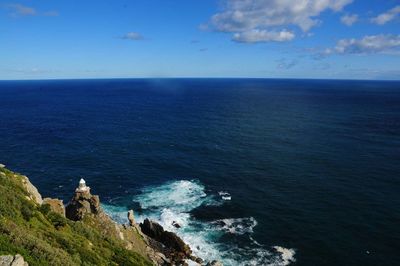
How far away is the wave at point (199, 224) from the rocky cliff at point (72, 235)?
5.60 meters

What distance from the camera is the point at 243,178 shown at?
91250 mm

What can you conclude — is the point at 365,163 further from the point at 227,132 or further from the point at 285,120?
the point at 285,120

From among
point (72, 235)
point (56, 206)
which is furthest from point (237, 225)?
point (72, 235)

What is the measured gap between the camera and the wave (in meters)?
58.4

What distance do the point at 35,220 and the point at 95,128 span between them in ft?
380

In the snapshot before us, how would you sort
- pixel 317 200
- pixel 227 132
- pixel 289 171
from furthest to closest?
pixel 227 132 → pixel 289 171 → pixel 317 200

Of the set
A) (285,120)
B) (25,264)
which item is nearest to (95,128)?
(285,120)

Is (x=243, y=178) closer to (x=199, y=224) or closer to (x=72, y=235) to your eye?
(x=199, y=224)

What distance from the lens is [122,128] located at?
149m

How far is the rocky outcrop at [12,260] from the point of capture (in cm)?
2249

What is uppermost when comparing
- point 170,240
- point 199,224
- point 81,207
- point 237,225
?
point 81,207

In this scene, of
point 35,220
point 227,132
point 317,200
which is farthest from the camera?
point 227,132

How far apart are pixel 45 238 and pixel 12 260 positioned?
10121mm

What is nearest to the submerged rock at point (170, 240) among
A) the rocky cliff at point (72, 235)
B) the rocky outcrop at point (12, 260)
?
the rocky cliff at point (72, 235)
